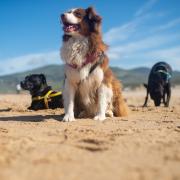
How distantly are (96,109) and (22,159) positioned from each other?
391cm

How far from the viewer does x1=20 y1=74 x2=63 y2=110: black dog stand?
1034 centimetres

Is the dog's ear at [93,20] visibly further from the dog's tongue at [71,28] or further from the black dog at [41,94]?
the black dog at [41,94]

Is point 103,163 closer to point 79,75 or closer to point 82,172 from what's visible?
point 82,172

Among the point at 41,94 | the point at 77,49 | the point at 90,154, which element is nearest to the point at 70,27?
the point at 77,49

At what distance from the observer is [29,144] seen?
14.8ft

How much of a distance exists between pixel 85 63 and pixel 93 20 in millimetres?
742

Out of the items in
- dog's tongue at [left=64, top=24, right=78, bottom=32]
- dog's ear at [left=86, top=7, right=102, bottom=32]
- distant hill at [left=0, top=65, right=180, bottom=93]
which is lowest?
dog's tongue at [left=64, top=24, right=78, bottom=32]

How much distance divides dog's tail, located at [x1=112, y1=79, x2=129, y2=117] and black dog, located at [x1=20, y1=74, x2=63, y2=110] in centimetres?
252

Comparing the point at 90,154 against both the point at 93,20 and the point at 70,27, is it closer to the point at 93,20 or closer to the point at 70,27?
the point at 70,27

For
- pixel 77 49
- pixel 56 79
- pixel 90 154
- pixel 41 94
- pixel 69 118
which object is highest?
pixel 56 79

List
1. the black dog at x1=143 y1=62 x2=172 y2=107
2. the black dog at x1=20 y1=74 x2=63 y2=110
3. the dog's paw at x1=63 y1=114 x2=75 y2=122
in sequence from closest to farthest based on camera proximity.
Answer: the dog's paw at x1=63 y1=114 x2=75 y2=122
the black dog at x1=20 y1=74 x2=63 y2=110
the black dog at x1=143 y1=62 x2=172 y2=107

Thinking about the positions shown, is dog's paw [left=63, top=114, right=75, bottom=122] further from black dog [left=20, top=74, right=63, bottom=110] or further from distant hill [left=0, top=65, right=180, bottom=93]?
distant hill [left=0, top=65, right=180, bottom=93]

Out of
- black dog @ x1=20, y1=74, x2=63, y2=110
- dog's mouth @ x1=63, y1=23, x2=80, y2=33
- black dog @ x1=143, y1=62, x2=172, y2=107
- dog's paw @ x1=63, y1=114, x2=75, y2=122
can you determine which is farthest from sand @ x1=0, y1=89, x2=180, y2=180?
black dog @ x1=143, y1=62, x2=172, y2=107

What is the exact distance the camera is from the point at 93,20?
23.6ft
